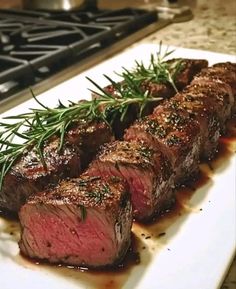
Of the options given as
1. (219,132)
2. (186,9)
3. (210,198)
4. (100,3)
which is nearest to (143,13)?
(186,9)

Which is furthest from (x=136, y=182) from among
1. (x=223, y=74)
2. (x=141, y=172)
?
(x=223, y=74)

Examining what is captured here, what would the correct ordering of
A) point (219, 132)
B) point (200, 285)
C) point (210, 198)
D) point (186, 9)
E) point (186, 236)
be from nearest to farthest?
point (200, 285)
point (186, 236)
point (210, 198)
point (219, 132)
point (186, 9)

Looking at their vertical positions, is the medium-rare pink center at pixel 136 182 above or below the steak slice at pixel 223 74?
below

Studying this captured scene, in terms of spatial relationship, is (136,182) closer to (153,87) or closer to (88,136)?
(88,136)

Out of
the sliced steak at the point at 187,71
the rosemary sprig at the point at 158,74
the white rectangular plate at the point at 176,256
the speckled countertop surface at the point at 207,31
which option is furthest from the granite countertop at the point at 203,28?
the white rectangular plate at the point at 176,256

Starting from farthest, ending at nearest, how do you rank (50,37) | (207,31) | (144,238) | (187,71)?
(207,31) < (50,37) < (187,71) < (144,238)

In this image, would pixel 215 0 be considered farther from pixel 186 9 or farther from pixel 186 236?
pixel 186 236

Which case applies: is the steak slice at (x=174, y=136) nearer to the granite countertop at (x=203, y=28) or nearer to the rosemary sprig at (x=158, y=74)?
the rosemary sprig at (x=158, y=74)
